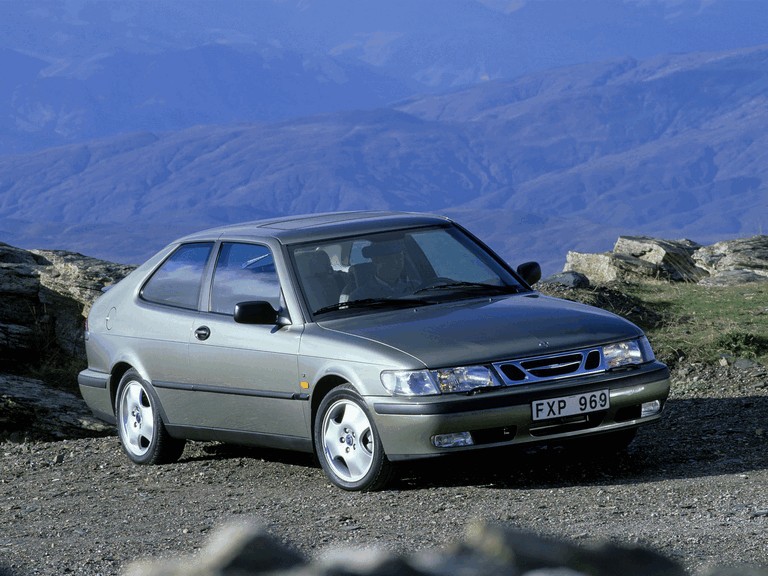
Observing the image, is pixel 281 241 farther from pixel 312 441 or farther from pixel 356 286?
pixel 312 441

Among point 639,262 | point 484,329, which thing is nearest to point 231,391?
point 484,329

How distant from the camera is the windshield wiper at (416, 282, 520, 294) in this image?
26.3 ft

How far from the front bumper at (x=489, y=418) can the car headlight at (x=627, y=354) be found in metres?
0.09

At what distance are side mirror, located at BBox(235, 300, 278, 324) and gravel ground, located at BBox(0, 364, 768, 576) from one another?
98 cm

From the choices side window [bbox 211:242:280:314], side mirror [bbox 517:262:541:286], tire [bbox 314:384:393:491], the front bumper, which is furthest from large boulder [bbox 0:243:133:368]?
the front bumper

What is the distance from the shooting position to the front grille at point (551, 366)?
6.98 m

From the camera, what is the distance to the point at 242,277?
8.23 metres

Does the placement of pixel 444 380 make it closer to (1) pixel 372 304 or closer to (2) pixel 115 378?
(1) pixel 372 304

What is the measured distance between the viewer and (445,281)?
8141 mm

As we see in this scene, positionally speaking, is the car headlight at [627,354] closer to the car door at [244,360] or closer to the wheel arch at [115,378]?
the car door at [244,360]

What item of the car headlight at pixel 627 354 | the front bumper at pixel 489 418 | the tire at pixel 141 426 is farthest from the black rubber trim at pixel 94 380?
the car headlight at pixel 627 354

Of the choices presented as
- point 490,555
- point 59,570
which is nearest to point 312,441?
point 59,570

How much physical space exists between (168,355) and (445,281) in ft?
5.98

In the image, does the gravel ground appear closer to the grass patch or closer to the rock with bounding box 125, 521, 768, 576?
the rock with bounding box 125, 521, 768, 576
